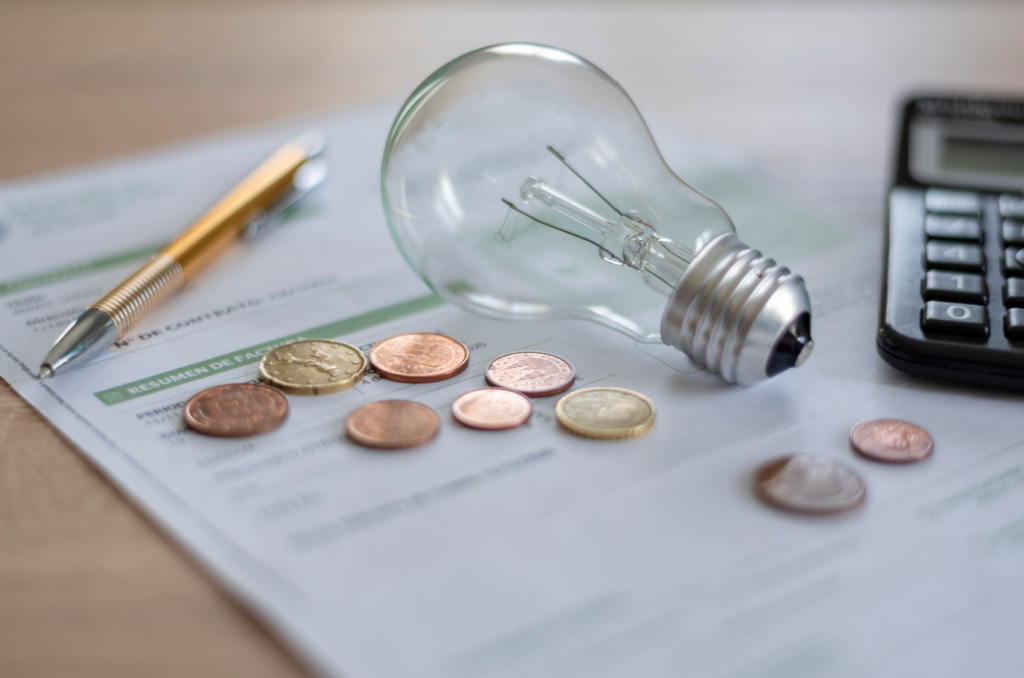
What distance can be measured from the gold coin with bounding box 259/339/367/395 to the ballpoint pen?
0.26ft

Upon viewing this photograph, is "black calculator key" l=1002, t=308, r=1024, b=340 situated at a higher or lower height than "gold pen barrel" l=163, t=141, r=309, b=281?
lower

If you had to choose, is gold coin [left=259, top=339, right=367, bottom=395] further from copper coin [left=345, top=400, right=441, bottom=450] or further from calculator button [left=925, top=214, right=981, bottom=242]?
calculator button [left=925, top=214, right=981, bottom=242]

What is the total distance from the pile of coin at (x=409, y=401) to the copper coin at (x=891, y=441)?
0.27 feet

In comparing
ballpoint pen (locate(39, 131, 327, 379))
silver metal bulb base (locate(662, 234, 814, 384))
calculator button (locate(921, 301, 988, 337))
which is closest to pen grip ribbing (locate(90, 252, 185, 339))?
ballpoint pen (locate(39, 131, 327, 379))

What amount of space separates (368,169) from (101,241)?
195mm

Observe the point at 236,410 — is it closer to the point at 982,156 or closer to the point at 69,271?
the point at 69,271

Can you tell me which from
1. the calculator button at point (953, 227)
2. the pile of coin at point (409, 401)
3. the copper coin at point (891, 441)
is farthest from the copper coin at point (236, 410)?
the calculator button at point (953, 227)

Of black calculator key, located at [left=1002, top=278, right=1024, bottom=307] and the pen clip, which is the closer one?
black calculator key, located at [left=1002, top=278, right=1024, bottom=307]

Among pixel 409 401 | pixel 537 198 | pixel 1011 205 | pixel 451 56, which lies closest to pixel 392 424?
pixel 409 401

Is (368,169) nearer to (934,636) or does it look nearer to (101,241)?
(101,241)

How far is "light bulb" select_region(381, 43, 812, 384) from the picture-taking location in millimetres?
431

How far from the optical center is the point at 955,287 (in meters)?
0.43

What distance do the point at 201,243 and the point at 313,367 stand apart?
0.15m

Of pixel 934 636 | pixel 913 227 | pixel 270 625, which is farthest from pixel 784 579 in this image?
pixel 913 227
